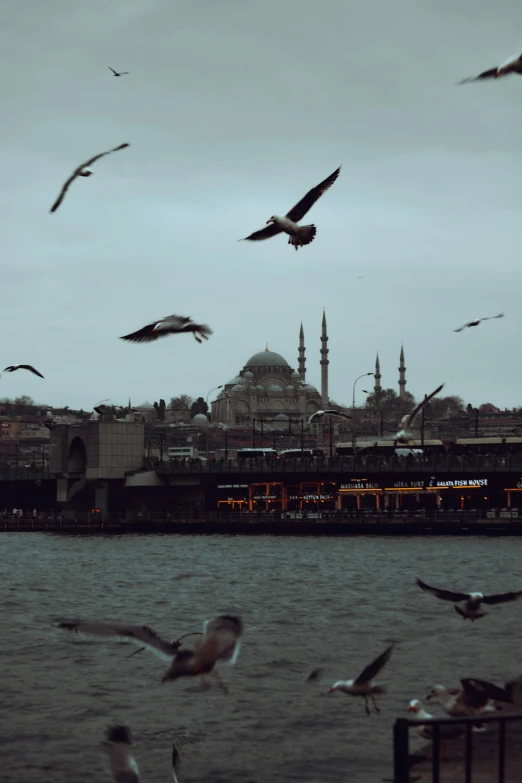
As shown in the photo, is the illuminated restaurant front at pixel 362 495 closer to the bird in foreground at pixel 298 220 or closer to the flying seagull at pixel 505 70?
the bird in foreground at pixel 298 220

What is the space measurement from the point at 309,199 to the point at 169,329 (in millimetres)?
2370

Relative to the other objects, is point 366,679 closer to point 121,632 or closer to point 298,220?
point 121,632

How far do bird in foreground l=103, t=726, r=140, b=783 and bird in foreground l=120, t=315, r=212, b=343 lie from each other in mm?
4908

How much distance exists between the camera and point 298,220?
50.7ft

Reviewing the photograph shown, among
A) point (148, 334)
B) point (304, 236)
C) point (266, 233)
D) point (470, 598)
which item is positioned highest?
point (266, 233)

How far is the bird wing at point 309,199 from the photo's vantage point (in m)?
15.4

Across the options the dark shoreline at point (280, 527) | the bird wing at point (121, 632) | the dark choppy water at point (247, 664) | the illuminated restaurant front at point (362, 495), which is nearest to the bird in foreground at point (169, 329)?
the bird wing at point (121, 632)

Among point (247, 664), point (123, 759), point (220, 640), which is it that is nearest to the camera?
point (220, 640)

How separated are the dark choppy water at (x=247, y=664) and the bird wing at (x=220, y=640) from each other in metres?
7.37

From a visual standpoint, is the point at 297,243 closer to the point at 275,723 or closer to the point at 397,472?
the point at 275,723

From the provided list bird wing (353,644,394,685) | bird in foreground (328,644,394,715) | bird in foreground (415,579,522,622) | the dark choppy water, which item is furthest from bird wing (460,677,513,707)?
the dark choppy water

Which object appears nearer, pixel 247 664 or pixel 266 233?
pixel 266 233

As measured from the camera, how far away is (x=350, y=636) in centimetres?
3384

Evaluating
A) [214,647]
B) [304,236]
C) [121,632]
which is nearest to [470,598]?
[214,647]
